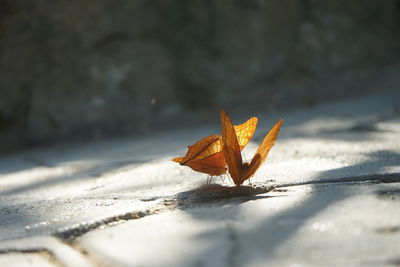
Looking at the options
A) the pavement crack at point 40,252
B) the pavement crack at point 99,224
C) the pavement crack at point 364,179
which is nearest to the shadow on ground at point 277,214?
the pavement crack at point 364,179

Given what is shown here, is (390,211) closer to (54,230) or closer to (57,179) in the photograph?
(54,230)

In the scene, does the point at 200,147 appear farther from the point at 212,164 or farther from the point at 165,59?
the point at 165,59

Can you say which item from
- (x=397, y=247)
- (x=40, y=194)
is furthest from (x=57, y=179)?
(x=397, y=247)

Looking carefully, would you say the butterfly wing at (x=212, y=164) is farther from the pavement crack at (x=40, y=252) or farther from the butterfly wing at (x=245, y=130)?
the pavement crack at (x=40, y=252)

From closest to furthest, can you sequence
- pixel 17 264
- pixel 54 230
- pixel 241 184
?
pixel 17 264, pixel 54 230, pixel 241 184

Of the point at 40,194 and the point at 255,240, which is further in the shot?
the point at 40,194

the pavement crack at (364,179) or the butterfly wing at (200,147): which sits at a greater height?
the butterfly wing at (200,147)
